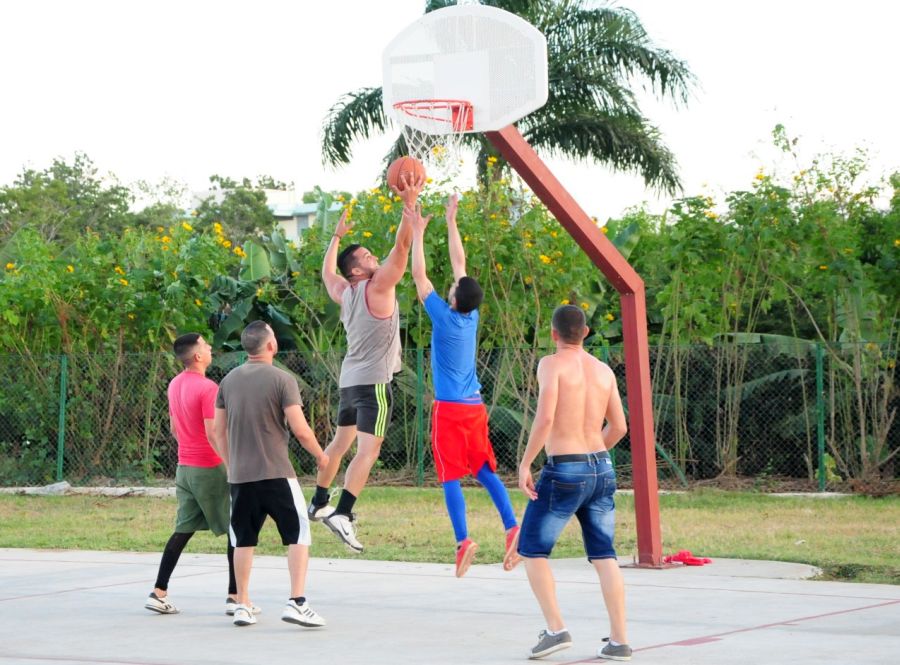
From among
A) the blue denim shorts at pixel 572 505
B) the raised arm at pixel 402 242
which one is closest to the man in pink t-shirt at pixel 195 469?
the raised arm at pixel 402 242

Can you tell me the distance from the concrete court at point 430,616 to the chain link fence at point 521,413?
24.9 feet

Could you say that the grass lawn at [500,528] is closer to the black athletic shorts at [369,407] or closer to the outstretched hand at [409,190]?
the black athletic shorts at [369,407]

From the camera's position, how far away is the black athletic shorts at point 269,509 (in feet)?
26.9

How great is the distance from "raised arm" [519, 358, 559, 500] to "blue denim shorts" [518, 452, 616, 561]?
105mm

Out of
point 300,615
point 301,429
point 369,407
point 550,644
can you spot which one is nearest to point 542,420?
point 550,644

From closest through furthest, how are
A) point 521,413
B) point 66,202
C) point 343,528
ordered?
1. point 343,528
2. point 521,413
3. point 66,202

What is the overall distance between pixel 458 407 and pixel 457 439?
0.72 ft

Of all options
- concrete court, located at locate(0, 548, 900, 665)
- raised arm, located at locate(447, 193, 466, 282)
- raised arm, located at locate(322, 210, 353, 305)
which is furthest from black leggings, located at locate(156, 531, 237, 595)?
raised arm, located at locate(447, 193, 466, 282)

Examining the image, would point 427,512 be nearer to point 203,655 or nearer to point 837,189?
point 837,189

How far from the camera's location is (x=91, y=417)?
20.6 metres

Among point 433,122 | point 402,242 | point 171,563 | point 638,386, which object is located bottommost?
point 171,563

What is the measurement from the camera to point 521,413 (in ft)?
64.5

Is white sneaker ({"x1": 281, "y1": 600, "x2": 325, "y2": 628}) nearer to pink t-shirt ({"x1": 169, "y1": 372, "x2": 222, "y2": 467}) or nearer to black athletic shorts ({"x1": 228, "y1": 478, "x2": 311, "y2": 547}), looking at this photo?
black athletic shorts ({"x1": 228, "y1": 478, "x2": 311, "y2": 547})

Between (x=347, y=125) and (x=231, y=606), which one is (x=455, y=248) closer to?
(x=231, y=606)
